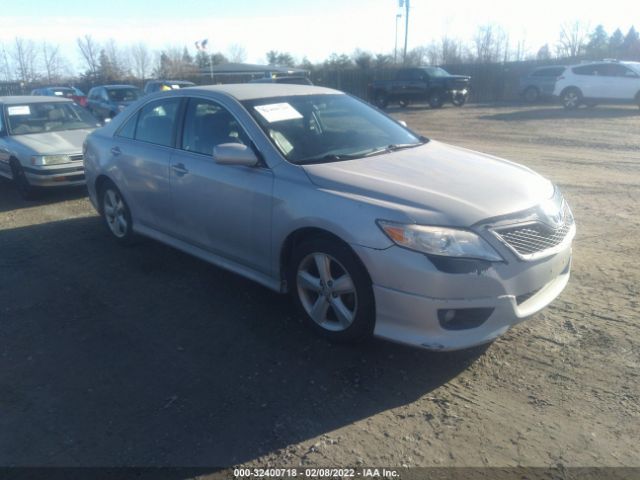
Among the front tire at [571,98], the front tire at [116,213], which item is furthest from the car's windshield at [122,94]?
the front tire at [571,98]

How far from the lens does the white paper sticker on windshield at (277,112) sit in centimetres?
430

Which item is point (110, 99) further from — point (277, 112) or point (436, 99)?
point (277, 112)

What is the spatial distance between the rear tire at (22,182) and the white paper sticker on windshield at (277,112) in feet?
17.9

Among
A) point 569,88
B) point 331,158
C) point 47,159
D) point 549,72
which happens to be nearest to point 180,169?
point 331,158

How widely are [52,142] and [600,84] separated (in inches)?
727

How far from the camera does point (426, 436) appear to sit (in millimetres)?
2816

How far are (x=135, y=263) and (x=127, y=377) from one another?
2213 mm

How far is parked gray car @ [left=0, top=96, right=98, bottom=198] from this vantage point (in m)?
8.06

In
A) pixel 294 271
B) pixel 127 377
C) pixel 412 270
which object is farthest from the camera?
pixel 294 271

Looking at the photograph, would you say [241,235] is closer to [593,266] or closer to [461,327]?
[461,327]

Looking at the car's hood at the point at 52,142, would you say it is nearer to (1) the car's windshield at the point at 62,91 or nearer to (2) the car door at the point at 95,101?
(2) the car door at the point at 95,101

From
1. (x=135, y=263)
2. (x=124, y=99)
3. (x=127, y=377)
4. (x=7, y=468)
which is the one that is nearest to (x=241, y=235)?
(x=127, y=377)

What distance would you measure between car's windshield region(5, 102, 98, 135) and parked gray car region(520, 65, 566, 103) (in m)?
23.1

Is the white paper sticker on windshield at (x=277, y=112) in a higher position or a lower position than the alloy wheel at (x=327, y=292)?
higher
